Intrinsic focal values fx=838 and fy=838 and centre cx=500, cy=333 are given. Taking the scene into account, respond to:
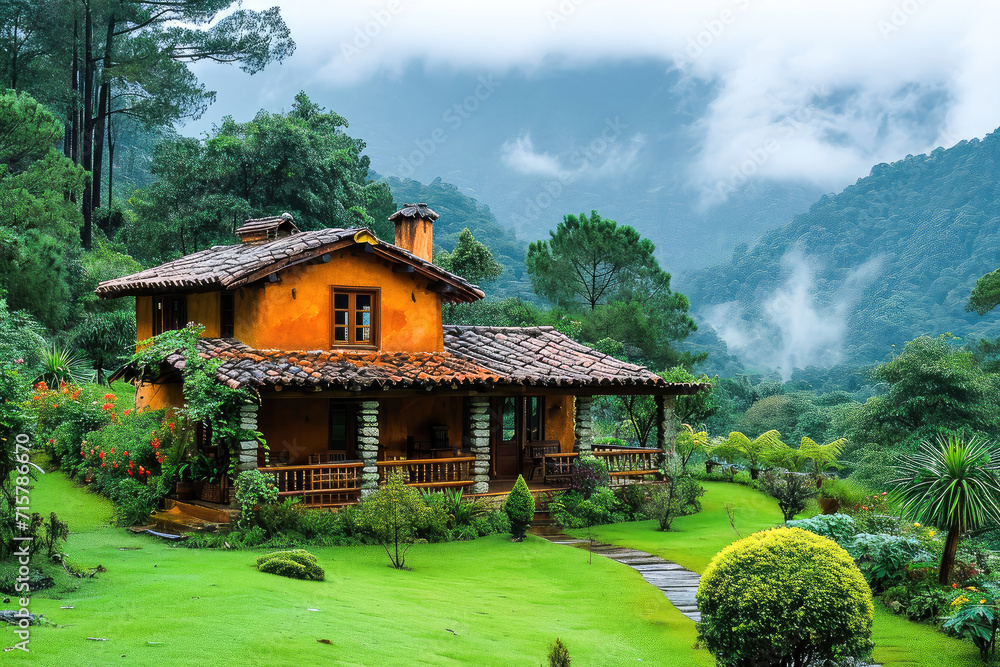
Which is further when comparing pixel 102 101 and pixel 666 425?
pixel 102 101

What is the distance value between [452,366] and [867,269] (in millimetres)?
92454

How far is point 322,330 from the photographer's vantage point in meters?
20.0

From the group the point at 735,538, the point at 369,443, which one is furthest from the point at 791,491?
the point at 369,443

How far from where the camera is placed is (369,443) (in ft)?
60.9

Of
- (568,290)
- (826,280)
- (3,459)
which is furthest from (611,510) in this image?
(826,280)

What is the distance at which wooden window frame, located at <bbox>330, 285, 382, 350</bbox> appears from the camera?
2017 cm

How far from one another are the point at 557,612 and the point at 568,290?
36250 mm

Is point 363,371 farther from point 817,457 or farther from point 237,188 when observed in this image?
point 237,188

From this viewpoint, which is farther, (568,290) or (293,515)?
(568,290)

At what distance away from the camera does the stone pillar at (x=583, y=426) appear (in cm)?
2230

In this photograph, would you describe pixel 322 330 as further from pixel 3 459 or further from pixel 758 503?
pixel 758 503

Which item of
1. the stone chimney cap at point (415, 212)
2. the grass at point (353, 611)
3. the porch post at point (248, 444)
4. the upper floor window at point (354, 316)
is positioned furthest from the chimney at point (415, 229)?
the grass at point (353, 611)

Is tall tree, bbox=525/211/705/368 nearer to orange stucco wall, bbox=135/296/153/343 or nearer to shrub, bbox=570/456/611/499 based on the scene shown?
shrub, bbox=570/456/611/499

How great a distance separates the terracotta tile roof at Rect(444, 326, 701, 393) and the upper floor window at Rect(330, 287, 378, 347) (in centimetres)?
252
